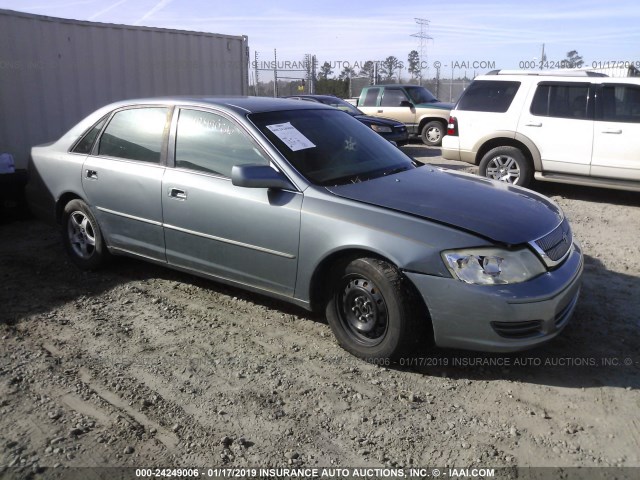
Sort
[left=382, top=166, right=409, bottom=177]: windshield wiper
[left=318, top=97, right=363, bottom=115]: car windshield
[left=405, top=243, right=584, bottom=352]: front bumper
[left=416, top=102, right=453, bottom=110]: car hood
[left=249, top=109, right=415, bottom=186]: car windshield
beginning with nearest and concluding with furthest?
[left=405, top=243, right=584, bottom=352]: front bumper, [left=249, top=109, right=415, bottom=186]: car windshield, [left=382, top=166, right=409, bottom=177]: windshield wiper, [left=318, top=97, right=363, bottom=115]: car windshield, [left=416, top=102, right=453, bottom=110]: car hood

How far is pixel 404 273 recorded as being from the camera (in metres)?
3.26

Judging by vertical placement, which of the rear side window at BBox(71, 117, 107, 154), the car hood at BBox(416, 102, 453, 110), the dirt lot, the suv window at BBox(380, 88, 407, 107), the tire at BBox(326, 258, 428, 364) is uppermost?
the suv window at BBox(380, 88, 407, 107)

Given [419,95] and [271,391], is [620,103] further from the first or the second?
[419,95]

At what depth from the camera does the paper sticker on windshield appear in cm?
398

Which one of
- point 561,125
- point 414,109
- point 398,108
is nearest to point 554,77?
point 561,125

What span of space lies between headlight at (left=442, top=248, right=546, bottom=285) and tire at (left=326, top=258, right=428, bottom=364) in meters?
0.31

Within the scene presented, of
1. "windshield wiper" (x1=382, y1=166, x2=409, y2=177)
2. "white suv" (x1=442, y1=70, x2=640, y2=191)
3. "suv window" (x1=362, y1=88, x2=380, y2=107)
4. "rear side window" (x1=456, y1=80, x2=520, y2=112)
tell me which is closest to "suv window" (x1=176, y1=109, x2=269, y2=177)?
"windshield wiper" (x1=382, y1=166, x2=409, y2=177)

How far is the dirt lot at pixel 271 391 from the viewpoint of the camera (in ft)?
8.97

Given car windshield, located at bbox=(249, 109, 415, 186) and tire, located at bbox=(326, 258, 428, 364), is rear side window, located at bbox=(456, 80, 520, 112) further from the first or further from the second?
tire, located at bbox=(326, 258, 428, 364)

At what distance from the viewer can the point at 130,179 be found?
4.54m

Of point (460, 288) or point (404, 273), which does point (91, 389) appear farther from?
point (460, 288)

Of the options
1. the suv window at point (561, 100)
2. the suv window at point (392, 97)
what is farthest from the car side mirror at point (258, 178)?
the suv window at point (392, 97)

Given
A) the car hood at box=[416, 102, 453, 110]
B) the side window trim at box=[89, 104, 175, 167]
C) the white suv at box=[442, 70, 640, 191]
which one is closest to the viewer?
the side window trim at box=[89, 104, 175, 167]

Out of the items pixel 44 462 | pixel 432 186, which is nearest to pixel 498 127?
pixel 432 186
